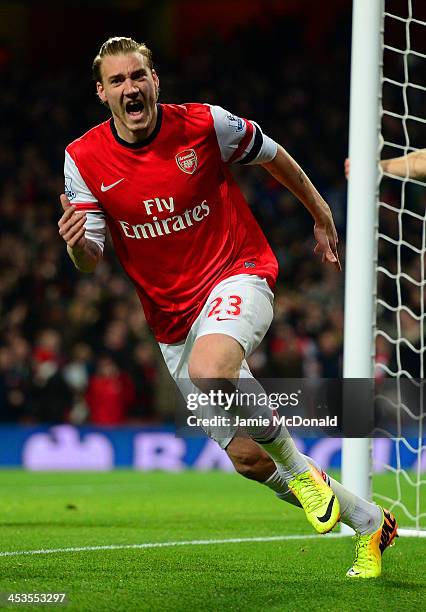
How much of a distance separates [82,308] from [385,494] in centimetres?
740

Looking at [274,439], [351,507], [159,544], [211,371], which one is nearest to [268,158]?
[211,371]

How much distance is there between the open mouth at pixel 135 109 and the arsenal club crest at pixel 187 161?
0.90ft

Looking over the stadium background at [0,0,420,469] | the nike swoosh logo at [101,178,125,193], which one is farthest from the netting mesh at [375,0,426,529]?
the nike swoosh logo at [101,178,125,193]

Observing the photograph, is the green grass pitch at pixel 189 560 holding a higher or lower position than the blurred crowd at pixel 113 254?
lower

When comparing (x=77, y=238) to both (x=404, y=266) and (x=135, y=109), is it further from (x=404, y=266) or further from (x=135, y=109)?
(x=404, y=266)

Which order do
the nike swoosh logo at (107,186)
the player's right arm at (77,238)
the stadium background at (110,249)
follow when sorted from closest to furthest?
the player's right arm at (77,238), the nike swoosh logo at (107,186), the stadium background at (110,249)

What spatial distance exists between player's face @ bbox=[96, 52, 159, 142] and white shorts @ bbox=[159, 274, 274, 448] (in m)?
0.84

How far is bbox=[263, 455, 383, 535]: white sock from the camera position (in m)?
5.12

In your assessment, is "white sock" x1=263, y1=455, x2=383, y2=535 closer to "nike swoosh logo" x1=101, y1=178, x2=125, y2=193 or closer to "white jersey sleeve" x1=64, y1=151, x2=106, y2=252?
"white jersey sleeve" x1=64, y1=151, x2=106, y2=252

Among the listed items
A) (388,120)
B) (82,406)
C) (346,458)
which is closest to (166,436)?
(82,406)

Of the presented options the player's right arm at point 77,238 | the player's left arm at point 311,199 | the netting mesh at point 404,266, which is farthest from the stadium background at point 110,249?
the player's right arm at point 77,238

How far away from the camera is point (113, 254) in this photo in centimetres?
1758

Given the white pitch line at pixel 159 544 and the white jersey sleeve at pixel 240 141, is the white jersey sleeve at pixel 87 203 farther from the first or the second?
the white pitch line at pixel 159 544

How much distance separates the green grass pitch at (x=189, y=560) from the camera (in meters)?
4.41
